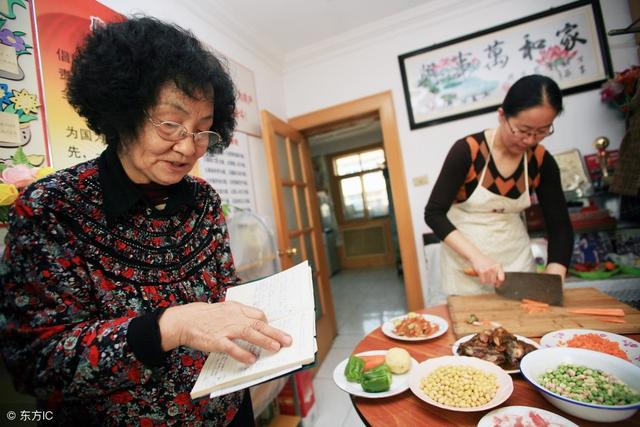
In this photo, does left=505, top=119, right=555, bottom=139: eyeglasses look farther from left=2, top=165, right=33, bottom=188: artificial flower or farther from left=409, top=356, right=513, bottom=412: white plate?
left=2, top=165, right=33, bottom=188: artificial flower

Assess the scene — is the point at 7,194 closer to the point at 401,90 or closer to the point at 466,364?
the point at 466,364

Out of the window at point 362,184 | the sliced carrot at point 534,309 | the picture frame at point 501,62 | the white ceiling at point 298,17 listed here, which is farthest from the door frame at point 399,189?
the window at point 362,184

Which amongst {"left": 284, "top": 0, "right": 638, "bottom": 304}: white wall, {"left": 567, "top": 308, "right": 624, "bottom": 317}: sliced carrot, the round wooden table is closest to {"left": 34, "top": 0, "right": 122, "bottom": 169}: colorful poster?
the round wooden table

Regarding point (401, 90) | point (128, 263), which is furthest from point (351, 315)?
point (128, 263)

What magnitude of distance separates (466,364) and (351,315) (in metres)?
3.27

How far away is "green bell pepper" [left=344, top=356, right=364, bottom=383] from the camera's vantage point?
839 mm

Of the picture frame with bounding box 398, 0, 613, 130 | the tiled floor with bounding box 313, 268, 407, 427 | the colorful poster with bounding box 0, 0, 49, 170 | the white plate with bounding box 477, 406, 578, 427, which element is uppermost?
the picture frame with bounding box 398, 0, 613, 130

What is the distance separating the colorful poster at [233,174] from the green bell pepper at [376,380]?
5.52 ft

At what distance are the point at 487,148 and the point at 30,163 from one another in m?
1.89

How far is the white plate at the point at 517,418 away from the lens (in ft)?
1.96

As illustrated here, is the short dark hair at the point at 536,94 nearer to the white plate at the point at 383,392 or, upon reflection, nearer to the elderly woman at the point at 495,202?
the elderly woman at the point at 495,202

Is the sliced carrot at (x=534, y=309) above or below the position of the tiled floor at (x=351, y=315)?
above

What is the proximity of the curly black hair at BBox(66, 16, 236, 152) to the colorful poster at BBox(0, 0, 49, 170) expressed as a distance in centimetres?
58

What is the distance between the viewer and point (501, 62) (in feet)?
8.84
